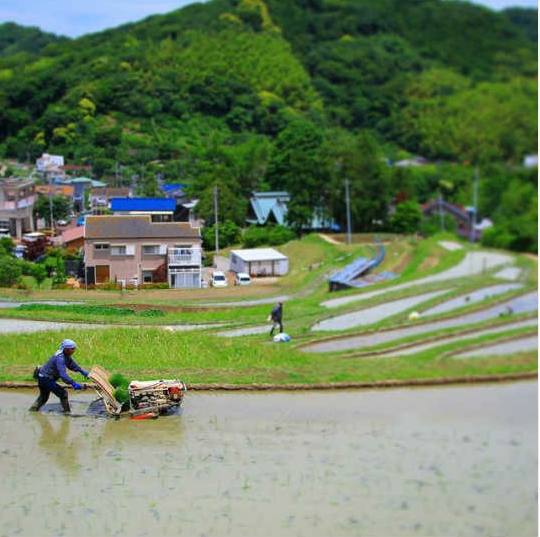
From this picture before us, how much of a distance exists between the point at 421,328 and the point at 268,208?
5.42 ft

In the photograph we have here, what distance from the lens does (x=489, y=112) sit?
5.87m

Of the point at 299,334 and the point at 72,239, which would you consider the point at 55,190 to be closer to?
the point at 72,239

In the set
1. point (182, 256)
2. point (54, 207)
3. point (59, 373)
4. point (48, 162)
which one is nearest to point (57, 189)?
point (54, 207)

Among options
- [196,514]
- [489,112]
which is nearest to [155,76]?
[489,112]

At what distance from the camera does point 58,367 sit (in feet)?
15.8

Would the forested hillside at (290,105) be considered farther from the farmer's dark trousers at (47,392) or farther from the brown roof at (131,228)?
the farmer's dark trousers at (47,392)

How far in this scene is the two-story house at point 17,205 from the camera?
5805 millimetres

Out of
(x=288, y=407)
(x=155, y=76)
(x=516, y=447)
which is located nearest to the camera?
(x=516, y=447)

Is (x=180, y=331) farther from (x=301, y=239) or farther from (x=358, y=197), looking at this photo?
(x=358, y=197)

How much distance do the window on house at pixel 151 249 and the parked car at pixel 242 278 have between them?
683 millimetres

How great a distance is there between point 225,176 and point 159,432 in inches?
97.0

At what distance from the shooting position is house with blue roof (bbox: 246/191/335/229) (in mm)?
6371

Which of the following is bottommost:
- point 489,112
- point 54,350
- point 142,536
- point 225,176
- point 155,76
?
point 142,536

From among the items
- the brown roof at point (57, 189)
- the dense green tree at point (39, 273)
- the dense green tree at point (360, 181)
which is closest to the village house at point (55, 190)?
the brown roof at point (57, 189)
